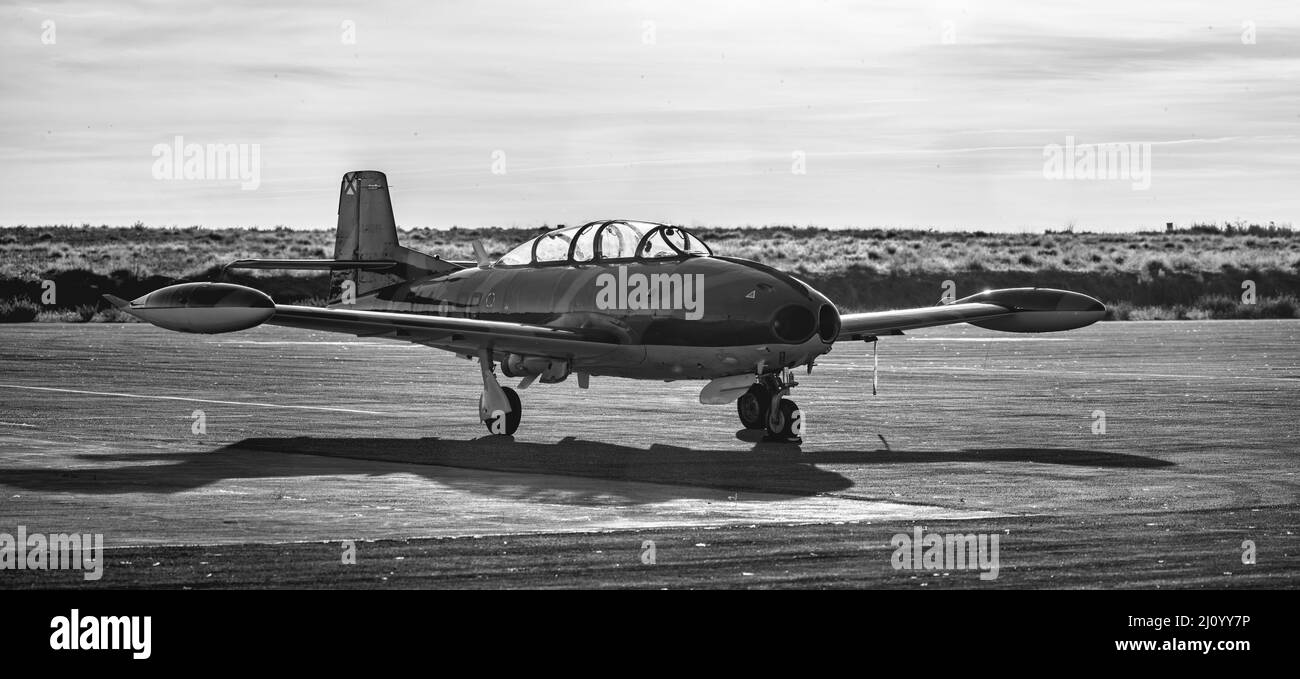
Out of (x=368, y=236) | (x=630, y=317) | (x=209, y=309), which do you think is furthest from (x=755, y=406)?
(x=368, y=236)

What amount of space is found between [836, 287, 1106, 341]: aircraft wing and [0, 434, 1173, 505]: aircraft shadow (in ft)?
11.6

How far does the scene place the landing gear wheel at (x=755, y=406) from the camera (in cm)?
2095

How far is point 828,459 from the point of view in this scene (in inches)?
733

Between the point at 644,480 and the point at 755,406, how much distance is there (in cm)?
475

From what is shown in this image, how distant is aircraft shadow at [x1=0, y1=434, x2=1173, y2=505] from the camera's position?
52.1ft

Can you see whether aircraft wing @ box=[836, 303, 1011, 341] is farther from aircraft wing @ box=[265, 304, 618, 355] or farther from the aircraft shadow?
aircraft wing @ box=[265, 304, 618, 355]

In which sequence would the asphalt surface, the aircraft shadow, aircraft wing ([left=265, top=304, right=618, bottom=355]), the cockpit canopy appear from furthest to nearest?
the cockpit canopy → aircraft wing ([left=265, top=304, right=618, bottom=355]) → the aircraft shadow → the asphalt surface

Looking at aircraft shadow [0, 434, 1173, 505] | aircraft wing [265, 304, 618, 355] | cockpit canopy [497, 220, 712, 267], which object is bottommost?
aircraft shadow [0, 434, 1173, 505]

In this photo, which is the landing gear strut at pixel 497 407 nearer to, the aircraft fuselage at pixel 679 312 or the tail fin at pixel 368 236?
the aircraft fuselage at pixel 679 312

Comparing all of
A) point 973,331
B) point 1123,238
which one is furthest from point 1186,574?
point 1123,238

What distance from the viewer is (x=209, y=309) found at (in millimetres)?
18234

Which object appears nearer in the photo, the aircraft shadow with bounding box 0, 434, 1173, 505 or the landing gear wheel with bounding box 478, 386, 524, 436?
the aircraft shadow with bounding box 0, 434, 1173, 505

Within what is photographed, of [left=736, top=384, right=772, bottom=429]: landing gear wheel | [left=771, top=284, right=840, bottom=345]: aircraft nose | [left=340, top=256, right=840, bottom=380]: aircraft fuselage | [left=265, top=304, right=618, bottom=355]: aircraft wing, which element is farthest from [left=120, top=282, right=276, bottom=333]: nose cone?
[left=736, top=384, right=772, bottom=429]: landing gear wheel

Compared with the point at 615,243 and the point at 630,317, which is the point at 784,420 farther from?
the point at 615,243
